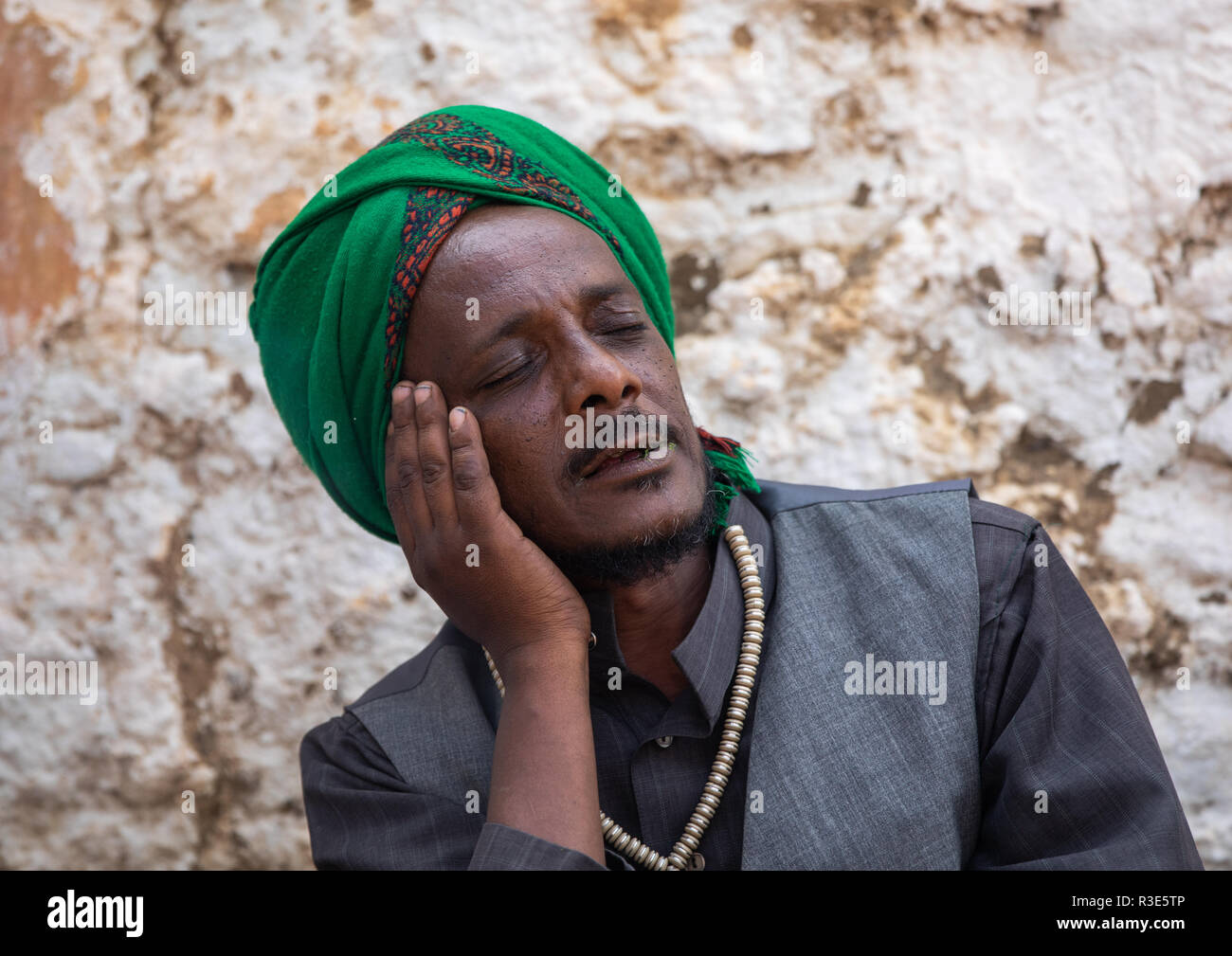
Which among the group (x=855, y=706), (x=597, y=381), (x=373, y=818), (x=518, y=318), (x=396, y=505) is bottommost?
(x=373, y=818)

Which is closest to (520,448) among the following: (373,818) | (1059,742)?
(373,818)

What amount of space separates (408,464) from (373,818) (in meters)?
0.66

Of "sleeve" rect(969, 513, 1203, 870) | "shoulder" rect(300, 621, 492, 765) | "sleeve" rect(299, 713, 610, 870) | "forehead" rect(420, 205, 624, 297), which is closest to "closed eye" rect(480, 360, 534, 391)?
"forehead" rect(420, 205, 624, 297)

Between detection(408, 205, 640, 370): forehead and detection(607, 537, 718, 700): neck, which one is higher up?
detection(408, 205, 640, 370): forehead

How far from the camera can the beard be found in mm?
1956

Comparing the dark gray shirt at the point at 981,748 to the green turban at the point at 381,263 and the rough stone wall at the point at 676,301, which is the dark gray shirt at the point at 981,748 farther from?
the rough stone wall at the point at 676,301

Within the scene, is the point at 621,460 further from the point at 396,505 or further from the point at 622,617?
the point at 396,505

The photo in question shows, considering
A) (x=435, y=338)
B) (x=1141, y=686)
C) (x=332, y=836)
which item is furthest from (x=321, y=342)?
(x=1141, y=686)

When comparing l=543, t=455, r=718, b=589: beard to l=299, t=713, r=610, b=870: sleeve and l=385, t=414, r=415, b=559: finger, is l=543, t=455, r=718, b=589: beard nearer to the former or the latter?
l=385, t=414, r=415, b=559: finger

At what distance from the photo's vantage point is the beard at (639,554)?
1.96 m

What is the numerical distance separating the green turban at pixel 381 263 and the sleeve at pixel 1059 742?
22.6 inches

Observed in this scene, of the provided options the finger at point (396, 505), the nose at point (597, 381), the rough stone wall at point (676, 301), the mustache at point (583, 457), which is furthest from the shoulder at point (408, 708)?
the rough stone wall at point (676, 301)

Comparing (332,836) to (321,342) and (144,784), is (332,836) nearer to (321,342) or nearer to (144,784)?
(321,342)

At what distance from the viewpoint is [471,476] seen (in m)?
1.98
